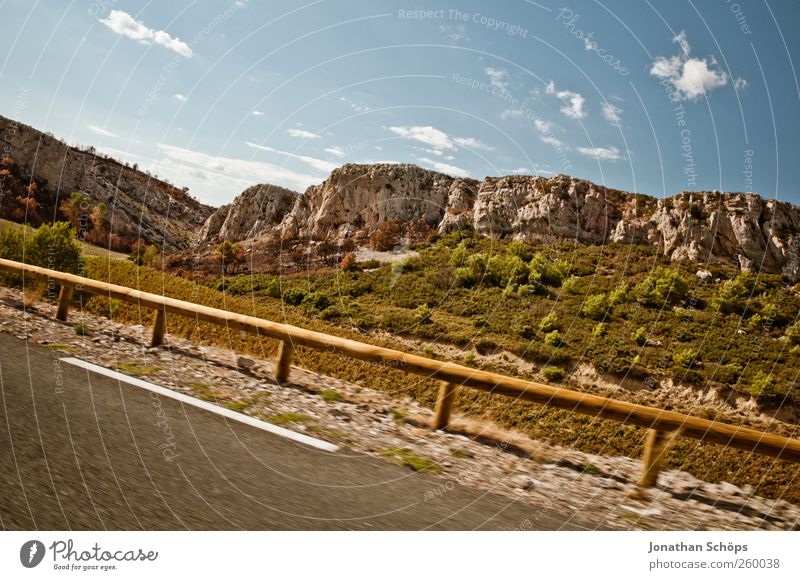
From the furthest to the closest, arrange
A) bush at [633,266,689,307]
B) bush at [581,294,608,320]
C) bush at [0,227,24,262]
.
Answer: bush at [633,266,689,307] → bush at [581,294,608,320] → bush at [0,227,24,262]

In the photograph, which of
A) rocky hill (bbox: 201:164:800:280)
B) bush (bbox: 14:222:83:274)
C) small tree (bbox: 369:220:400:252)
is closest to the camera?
bush (bbox: 14:222:83:274)

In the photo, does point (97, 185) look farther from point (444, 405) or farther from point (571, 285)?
point (444, 405)

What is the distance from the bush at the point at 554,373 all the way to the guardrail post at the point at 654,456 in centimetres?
1797

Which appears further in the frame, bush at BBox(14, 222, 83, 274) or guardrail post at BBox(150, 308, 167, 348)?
bush at BBox(14, 222, 83, 274)

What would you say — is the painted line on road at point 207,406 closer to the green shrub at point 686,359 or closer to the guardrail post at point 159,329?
the guardrail post at point 159,329

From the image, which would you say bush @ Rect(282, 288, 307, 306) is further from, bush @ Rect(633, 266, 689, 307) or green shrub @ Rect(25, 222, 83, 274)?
bush @ Rect(633, 266, 689, 307)

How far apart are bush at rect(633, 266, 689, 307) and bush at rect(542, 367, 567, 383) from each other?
1268 centimetres

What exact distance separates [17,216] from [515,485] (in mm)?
21975

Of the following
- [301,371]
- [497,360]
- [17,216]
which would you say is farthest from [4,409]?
[497,360]

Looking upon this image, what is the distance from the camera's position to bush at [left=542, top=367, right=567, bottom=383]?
70.3ft

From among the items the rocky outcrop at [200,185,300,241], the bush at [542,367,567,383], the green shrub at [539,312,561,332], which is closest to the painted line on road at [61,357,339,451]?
the bush at [542,367,567,383]

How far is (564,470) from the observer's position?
420 centimetres

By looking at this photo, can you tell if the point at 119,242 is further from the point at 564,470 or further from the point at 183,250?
the point at 564,470

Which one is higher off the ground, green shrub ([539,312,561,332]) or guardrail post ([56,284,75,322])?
green shrub ([539,312,561,332])
